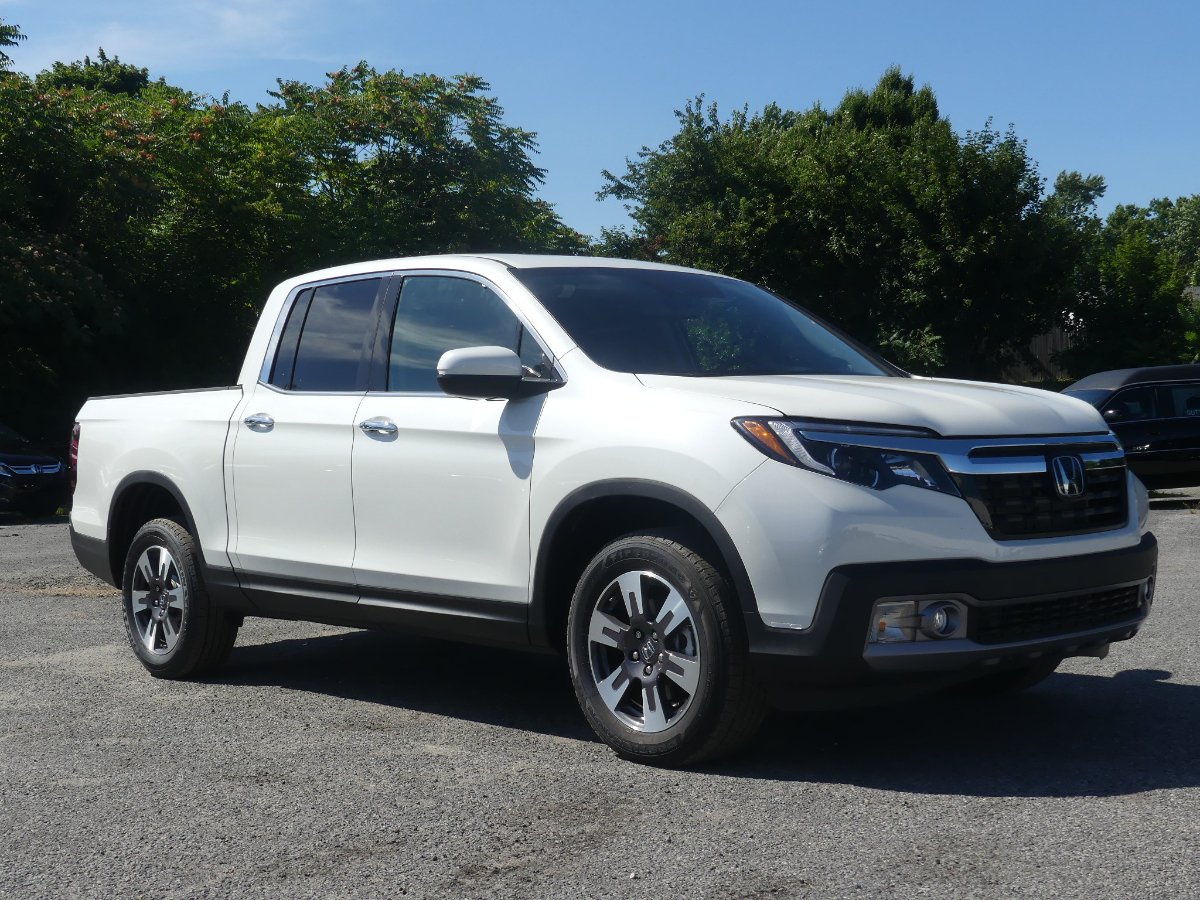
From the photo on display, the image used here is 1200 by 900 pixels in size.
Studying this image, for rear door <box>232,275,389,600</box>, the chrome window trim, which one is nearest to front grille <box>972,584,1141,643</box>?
rear door <box>232,275,389,600</box>

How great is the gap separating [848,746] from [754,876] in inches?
60.0

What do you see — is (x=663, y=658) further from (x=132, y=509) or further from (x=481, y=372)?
(x=132, y=509)

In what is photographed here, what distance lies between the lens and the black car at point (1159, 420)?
1734 centimetres

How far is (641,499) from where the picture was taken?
4.84 metres

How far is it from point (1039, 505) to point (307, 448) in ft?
10.0

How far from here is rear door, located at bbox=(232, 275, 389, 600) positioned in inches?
231

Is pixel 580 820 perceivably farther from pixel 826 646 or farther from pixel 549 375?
pixel 549 375

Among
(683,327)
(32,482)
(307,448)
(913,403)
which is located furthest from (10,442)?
(913,403)

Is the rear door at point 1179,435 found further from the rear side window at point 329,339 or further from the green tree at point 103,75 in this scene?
the green tree at point 103,75

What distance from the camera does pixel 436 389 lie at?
5.62 metres

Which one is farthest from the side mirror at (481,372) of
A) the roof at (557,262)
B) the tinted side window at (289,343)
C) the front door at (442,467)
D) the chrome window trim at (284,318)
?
the tinted side window at (289,343)

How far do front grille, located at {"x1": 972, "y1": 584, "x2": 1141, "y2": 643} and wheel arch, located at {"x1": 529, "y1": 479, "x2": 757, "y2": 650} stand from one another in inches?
30.2

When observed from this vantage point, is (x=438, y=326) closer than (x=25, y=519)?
Yes

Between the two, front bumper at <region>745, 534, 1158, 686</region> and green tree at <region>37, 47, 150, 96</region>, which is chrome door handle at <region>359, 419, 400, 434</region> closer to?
front bumper at <region>745, 534, 1158, 686</region>
